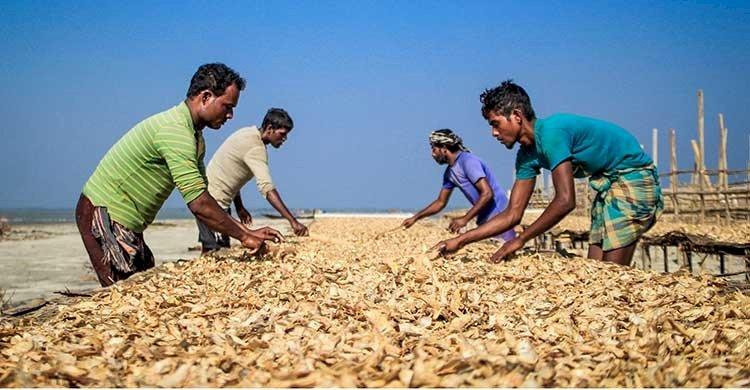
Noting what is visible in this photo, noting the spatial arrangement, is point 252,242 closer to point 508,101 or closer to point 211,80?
point 211,80

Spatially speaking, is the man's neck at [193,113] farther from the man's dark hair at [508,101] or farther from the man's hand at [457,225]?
the man's hand at [457,225]

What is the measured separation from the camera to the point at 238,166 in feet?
15.7

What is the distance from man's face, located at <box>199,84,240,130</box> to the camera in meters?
2.92

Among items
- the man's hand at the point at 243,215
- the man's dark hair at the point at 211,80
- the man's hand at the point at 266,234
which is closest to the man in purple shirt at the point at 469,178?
the man's hand at the point at 243,215

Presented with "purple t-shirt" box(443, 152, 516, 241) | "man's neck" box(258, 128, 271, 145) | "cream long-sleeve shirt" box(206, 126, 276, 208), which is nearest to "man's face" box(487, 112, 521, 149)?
"purple t-shirt" box(443, 152, 516, 241)

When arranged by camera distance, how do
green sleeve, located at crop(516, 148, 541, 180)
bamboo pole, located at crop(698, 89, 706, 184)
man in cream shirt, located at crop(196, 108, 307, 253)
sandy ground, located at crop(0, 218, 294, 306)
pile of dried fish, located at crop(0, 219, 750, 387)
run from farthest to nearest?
1. bamboo pole, located at crop(698, 89, 706, 184)
2. sandy ground, located at crop(0, 218, 294, 306)
3. man in cream shirt, located at crop(196, 108, 307, 253)
4. green sleeve, located at crop(516, 148, 541, 180)
5. pile of dried fish, located at crop(0, 219, 750, 387)

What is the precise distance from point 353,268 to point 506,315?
3.90 feet

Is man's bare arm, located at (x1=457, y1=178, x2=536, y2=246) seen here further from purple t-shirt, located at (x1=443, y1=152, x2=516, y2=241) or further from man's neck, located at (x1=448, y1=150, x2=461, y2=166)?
man's neck, located at (x1=448, y1=150, x2=461, y2=166)

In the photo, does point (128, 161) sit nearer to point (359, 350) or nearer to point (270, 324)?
point (270, 324)

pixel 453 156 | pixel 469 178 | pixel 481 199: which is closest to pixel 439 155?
pixel 453 156

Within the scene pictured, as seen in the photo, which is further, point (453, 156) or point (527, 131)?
point (453, 156)

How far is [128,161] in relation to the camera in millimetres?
2895

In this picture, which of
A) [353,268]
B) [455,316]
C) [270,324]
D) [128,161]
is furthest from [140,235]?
[455,316]

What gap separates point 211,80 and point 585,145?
190cm
